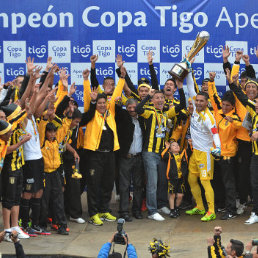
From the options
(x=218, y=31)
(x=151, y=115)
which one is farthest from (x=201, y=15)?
(x=151, y=115)

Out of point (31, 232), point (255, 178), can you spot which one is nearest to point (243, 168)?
point (255, 178)

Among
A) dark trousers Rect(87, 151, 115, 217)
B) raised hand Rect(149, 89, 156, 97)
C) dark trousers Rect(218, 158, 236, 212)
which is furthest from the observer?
raised hand Rect(149, 89, 156, 97)

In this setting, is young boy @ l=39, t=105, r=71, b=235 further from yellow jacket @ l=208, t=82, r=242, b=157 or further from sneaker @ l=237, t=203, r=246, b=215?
sneaker @ l=237, t=203, r=246, b=215

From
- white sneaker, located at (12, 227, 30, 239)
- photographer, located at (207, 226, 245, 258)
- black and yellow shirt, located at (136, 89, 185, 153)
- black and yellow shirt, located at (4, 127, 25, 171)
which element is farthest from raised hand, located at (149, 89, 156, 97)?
photographer, located at (207, 226, 245, 258)

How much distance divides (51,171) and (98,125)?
1.08 metres

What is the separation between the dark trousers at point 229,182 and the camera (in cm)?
956

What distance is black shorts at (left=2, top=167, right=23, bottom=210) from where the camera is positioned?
817cm

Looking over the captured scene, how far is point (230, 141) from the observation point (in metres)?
9.69

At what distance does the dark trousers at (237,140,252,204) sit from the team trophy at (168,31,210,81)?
4.37 feet

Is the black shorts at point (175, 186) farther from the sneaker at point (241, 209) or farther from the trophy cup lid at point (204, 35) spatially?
the trophy cup lid at point (204, 35)

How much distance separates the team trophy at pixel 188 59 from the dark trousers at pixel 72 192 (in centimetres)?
207

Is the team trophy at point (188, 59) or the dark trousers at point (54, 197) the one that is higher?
the team trophy at point (188, 59)

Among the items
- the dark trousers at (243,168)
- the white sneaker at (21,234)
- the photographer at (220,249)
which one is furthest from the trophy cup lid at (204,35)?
the photographer at (220,249)

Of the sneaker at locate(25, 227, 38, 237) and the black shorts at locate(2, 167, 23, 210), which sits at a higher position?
the black shorts at locate(2, 167, 23, 210)
